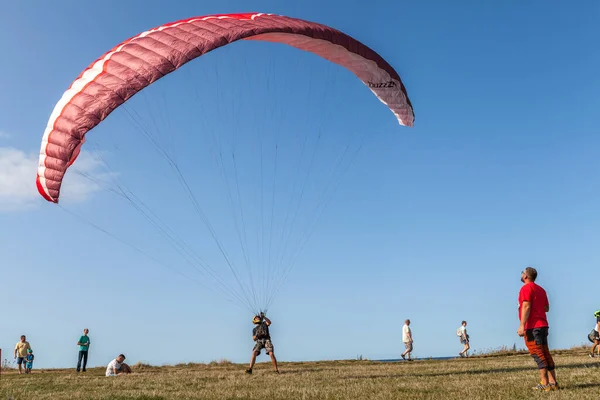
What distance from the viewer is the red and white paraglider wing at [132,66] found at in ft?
37.3

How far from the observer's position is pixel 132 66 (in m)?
11.7

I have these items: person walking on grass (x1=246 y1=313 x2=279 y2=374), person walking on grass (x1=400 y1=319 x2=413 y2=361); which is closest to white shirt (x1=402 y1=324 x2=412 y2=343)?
person walking on grass (x1=400 y1=319 x2=413 y2=361)

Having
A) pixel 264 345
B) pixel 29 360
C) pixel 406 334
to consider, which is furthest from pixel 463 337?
pixel 29 360

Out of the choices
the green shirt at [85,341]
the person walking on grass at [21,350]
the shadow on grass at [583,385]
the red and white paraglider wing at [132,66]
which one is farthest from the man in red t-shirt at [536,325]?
the person walking on grass at [21,350]

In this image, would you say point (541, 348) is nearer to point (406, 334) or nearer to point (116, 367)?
point (116, 367)

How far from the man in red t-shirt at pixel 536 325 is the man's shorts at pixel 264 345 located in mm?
8173

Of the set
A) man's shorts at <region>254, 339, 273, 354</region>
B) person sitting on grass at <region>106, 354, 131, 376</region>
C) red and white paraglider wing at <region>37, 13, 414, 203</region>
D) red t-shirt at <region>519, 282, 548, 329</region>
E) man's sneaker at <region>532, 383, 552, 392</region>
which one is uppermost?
red and white paraglider wing at <region>37, 13, 414, 203</region>

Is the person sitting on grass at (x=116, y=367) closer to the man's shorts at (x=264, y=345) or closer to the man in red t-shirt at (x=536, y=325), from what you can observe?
the man's shorts at (x=264, y=345)

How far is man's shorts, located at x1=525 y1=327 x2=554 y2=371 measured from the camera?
8.48m

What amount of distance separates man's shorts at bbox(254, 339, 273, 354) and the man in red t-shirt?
26.8ft

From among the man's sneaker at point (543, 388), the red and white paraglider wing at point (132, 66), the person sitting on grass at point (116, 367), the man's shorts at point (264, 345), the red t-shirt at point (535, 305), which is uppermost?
the red and white paraglider wing at point (132, 66)

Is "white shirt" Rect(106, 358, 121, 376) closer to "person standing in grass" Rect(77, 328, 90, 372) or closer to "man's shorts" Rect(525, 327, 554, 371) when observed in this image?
"person standing in grass" Rect(77, 328, 90, 372)

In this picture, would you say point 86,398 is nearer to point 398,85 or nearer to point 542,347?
point 542,347

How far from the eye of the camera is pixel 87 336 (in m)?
21.9
